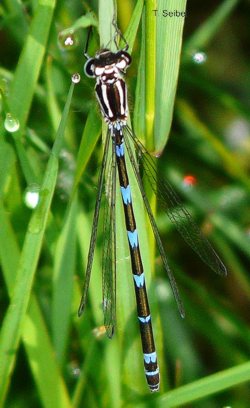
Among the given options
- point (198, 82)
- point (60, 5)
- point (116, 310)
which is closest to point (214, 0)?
point (198, 82)

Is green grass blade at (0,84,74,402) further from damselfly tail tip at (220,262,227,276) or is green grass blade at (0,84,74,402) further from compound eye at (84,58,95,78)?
damselfly tail tip at (220,262,227,276)

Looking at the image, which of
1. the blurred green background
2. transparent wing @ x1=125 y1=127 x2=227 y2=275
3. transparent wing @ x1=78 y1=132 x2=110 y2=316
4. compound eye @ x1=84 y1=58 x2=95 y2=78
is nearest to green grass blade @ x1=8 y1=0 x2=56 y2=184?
the blurred green background

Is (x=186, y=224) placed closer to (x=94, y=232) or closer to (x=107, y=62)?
(x=94, y=232)

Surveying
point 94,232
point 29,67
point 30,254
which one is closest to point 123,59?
point 29,67

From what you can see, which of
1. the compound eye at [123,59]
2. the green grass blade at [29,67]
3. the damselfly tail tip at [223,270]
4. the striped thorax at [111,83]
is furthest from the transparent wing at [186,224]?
the green grass blade at [29,67]

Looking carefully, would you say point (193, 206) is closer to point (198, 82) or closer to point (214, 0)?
point (198, 82)

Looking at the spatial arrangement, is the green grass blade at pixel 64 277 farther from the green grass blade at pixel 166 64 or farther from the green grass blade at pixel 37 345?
the green grass blade at pixel 166 64
